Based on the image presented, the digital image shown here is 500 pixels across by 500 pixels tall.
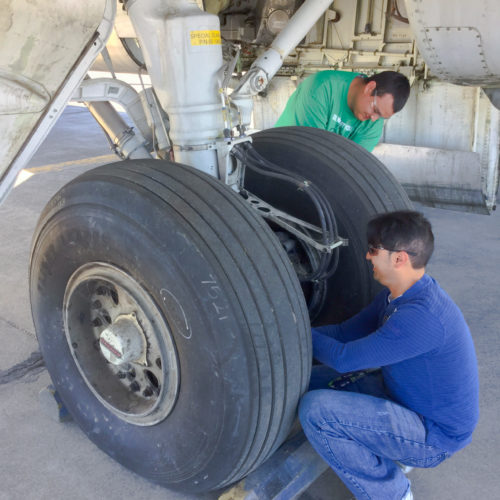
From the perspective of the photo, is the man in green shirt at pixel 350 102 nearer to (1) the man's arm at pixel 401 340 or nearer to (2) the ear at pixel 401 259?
(2) the ear at pixel 401 259

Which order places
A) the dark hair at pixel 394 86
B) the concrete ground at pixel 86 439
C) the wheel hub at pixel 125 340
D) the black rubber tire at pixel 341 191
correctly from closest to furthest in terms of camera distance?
the wheel hub at pixel 125 340
the concrete ground at pixel 86 439
the black rubber tire at pixel 341 191
the dark hair at pixel 394 86

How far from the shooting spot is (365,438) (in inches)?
60.7

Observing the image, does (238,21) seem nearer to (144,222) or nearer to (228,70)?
(228,70)

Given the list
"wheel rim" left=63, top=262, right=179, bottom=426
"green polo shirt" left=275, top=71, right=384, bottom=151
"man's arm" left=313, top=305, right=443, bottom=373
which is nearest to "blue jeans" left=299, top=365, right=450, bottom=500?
"man's arm" left=313, top=305, right=443, bottom=373

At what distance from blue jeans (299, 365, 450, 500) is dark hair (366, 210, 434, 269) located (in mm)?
419

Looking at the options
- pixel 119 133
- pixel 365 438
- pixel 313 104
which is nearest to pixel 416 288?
pixel 365 438

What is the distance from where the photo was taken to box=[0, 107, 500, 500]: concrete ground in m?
1.73

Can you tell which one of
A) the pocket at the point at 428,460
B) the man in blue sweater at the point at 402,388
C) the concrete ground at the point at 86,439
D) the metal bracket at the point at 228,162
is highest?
the metal bracket at the point at 228,162

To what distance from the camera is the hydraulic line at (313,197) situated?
186 centimetres

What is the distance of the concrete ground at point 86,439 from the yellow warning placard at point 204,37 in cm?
138

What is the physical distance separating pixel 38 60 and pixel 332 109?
1.48 m

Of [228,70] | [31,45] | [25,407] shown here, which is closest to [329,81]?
[228,70]

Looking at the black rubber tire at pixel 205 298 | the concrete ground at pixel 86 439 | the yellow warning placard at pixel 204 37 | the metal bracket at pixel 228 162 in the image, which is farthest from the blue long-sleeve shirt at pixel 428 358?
the yellow warning placard at pixel 204 37

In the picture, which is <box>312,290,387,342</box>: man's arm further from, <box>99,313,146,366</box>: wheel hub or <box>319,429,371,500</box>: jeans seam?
<box>99,313,146,366</box>: wheel hub
